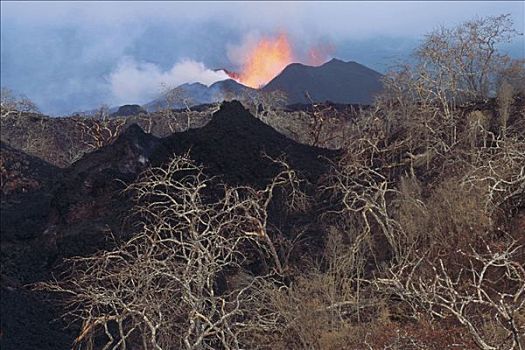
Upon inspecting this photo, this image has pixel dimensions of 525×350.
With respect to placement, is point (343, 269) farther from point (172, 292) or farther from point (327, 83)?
point (327, 83)

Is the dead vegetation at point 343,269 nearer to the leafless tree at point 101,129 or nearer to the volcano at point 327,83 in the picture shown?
the leafless tree at point 101,129

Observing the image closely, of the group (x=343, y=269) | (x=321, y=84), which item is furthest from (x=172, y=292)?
(x=321, y=84)

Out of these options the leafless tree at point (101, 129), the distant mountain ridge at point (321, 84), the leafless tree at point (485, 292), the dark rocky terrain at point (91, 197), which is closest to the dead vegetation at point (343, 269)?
the leafless tree at point (485, 292)

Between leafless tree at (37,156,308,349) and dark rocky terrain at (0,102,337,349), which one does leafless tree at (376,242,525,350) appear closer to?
leafless tree at (37,156,308,349)

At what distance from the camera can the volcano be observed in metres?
97.3

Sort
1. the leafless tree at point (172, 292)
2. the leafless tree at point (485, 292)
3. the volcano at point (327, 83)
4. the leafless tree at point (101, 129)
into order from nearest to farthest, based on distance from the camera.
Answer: the leafless tree at point (485, 292) < the leafless tree at point (172, 292) < the leafless tree at point (101, 129) < the volcano at point (327, 83)

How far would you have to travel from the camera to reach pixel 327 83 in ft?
335

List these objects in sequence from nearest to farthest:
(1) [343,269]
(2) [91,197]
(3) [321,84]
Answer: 1. (1) [343,269]
2. (2) [91,197]
3. (3) [321,84]

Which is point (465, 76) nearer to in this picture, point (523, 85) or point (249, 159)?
point (523, 85)

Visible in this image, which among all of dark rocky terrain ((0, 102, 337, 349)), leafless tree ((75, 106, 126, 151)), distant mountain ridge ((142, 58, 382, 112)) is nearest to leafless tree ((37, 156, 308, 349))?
dark rocky terrain ((0, 102, 337, 349))

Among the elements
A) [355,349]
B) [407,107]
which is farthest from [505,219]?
[407,107]

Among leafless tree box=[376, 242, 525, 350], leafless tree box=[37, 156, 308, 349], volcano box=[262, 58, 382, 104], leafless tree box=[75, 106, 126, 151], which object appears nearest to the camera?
leafless tree box=[376, 242, 525, 350]

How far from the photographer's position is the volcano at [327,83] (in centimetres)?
9731

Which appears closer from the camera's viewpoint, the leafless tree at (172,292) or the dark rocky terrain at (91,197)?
the leafless tree at (172,292)
